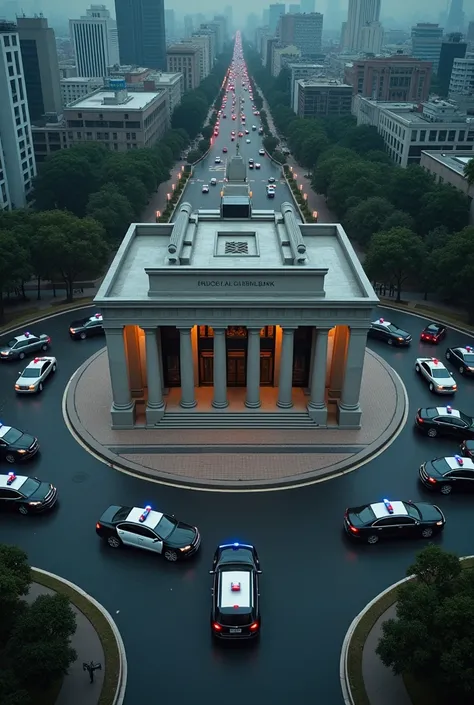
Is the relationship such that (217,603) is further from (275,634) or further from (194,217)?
(194,217)

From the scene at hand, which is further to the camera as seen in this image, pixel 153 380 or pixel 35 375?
pixel 35 375

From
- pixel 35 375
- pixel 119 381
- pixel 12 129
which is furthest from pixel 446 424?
pixel 12 129

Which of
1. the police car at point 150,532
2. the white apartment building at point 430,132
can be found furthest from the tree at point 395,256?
the white apartment building at point 430,132

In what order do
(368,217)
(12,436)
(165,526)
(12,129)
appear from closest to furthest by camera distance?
(165,526), (12,436), (368,217), (12,129)

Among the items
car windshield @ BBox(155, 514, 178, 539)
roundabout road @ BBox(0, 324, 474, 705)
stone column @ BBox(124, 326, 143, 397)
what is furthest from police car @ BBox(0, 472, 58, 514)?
stone column @ BBox(124, 326, 143, 397)

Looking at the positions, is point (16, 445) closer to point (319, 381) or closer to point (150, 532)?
point (150, 532)

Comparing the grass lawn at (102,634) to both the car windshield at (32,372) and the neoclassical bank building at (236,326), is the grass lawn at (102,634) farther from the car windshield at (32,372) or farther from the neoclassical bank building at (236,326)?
the car windshield at (32,372)

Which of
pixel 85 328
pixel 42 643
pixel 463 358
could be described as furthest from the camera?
pixel 85 328
